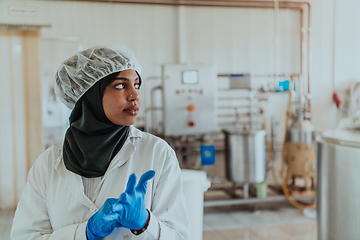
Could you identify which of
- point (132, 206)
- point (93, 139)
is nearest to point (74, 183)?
→ point (93, 139)

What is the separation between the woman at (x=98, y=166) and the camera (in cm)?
101

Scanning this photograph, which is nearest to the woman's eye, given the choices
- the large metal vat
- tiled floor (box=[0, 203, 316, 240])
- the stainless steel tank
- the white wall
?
the large metal vat

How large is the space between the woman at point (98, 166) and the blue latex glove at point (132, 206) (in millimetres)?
55

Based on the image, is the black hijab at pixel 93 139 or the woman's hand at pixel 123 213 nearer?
the woman's hand at pixel 123 213

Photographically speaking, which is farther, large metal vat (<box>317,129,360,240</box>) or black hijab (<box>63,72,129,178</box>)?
large metal vat (<box>317,129,360,240</box>)

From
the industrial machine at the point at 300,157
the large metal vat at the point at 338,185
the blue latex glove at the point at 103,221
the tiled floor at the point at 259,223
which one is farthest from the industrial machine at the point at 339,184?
the blue latex glove at the point at 103,221

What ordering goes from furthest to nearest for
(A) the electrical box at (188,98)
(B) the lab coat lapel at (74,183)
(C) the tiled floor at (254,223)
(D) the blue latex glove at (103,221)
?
(A) the electrical box at (188,98) < (C) the tiled floor at (254,223) < (B) the lab coat lapel at (74,183) < (D) the blue latex glove at (103,221)

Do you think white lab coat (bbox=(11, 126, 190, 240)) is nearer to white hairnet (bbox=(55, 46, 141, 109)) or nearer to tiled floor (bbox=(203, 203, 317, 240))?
white hairnet (bbox=(55, 46, 141, 109))

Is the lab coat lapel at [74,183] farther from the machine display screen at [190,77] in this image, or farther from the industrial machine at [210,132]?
the machine display screen at [190,77]

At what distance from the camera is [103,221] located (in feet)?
2.82

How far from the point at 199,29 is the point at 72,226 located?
3121 mm

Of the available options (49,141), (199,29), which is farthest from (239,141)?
(49,141)

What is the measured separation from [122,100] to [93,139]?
16 cm

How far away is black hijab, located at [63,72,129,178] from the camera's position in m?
1.02
